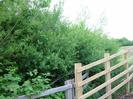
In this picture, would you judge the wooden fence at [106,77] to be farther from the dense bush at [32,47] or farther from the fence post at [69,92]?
the dense bush at [32,47]

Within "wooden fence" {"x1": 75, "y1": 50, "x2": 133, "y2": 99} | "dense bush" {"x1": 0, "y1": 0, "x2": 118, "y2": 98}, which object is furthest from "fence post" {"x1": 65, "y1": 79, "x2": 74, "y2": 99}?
"dense bush" {"x1": 0, "y1": 0, "x2": 118, "y2": 98}

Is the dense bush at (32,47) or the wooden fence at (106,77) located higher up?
the dense bush at (32,47)

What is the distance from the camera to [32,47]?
6.65 meters

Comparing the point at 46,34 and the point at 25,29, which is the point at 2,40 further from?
the point at 46,34

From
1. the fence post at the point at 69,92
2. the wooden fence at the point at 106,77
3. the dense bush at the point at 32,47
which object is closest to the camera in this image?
the dense bush at the point at 32,47

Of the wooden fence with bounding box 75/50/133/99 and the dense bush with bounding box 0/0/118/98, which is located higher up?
the dense bush with bounding box 0/0/118/98

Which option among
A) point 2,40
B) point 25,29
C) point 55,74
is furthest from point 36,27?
point 55,74

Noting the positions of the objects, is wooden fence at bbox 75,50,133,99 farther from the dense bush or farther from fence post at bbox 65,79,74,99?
the dense bush

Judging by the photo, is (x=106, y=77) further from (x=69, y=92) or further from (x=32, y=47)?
(x=32, y=47)

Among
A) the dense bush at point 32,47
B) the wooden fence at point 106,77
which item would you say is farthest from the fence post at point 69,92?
the dense bush at point 32,47

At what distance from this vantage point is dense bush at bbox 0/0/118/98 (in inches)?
227

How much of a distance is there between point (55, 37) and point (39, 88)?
164 cm

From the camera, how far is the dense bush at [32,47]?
19.0 ft

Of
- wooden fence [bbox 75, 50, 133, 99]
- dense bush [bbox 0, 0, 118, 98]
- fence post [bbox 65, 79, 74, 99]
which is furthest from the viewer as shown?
wooden fence [bbox 75, 50, 133, 99]
